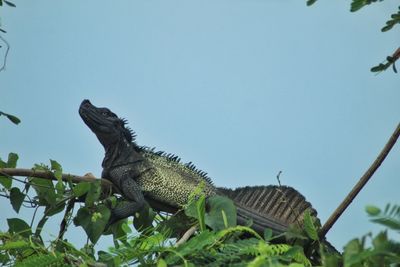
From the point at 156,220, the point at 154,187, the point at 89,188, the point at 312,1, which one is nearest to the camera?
the point at 312,1

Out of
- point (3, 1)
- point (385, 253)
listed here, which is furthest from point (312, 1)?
point (3, 1)

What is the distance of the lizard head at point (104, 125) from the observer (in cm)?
553

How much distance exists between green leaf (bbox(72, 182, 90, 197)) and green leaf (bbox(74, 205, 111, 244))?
9 cm

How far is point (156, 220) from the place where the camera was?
4.96 meters

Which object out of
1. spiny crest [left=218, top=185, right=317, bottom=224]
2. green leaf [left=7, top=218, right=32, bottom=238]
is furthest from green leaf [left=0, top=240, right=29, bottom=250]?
spiny crest [left=218, top=185, right=317, bottom=224]

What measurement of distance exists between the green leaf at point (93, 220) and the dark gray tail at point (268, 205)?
743 mm

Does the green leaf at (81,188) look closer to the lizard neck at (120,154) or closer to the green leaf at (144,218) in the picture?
the green leaf at (144,218)

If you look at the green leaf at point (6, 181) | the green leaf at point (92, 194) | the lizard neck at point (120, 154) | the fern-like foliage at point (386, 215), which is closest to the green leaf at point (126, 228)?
the green leaf at point (92, 194)

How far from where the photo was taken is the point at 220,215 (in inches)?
157

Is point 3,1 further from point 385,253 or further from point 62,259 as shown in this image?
point 385,253

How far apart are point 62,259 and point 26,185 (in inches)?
59.3

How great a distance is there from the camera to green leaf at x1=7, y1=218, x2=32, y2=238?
4.33 meters

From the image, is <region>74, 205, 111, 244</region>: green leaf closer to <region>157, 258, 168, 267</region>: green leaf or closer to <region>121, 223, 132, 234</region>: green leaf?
<region>121, 223, 132, 234</region>: green leaf

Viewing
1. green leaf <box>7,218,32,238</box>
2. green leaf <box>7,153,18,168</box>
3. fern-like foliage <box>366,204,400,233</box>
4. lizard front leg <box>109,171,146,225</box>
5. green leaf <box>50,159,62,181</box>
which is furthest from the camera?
lizard front leg <box>109,171,146,225</box>
